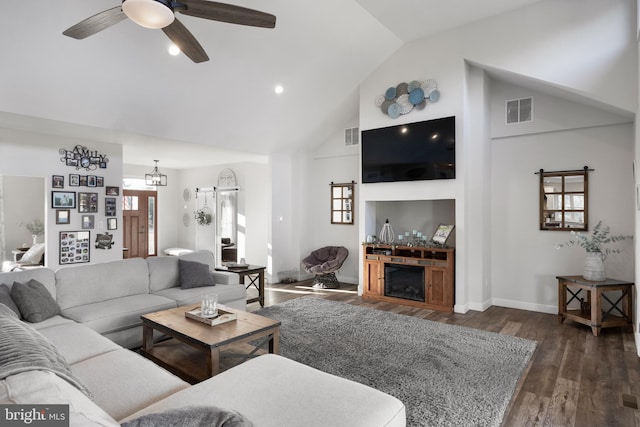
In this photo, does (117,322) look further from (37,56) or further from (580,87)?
(580,87)

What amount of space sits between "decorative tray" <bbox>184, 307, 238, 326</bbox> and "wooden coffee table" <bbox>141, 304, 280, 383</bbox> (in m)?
0.03

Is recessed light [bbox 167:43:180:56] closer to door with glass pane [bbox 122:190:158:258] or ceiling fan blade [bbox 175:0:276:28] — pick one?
ceiling fan blade [bbox 175:0:276:28]

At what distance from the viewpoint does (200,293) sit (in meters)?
4.12

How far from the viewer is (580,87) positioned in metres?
3.95

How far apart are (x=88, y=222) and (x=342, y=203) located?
167 inches

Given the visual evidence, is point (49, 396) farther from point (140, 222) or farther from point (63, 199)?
point (140, 222)

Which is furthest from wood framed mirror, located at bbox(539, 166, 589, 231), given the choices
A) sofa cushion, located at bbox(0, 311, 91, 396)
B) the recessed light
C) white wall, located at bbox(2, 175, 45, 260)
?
white wall, located at bbox(2, 175, 45, 260)

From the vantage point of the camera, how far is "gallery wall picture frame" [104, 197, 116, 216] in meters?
5.71

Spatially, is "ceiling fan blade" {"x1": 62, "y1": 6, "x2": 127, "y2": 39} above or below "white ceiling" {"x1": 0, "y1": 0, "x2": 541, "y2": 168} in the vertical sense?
below

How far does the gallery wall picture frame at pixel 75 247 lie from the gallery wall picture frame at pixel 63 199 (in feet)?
1.25

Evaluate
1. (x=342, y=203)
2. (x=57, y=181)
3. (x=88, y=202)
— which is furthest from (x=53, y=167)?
(x=342, y=203)

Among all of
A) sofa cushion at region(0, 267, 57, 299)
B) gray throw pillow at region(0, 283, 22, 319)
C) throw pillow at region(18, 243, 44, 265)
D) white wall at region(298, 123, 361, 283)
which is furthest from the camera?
white wall at region(298, 123, 361, 283)

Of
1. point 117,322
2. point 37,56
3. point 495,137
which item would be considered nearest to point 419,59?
point 495,137

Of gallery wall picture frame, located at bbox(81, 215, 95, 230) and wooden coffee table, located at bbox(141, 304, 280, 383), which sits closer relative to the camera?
wooden coffee table, located at bbox(141, 304, 280, 383)
